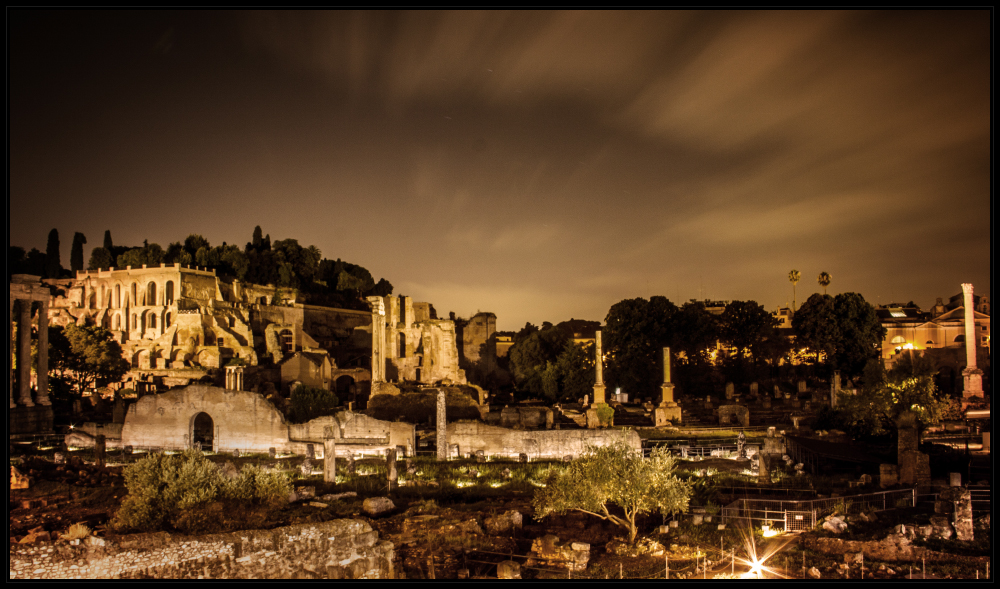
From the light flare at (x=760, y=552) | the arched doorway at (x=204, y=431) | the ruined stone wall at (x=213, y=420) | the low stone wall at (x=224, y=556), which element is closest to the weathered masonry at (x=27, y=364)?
the arched doorway at (x=204, y=431)

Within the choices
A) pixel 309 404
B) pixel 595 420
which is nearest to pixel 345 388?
pixel 309 404

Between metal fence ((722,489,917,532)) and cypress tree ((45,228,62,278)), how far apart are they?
6978 cm

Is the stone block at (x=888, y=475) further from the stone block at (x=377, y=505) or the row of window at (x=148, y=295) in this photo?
the row of window at (x=148, y=295)

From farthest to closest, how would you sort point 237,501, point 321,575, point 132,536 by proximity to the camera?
point 237,501 → point 321,575 → point 132,536

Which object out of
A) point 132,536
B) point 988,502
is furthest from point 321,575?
point 988,502

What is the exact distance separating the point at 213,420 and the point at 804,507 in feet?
68.7

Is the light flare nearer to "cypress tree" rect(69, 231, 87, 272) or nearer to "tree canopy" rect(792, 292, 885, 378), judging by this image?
"tree canopy" rect(792, 292, 885, 378)

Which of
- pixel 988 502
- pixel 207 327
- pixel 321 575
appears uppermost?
pixel 207 327

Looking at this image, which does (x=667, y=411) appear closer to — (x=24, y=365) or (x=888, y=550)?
(x=888, y=550)

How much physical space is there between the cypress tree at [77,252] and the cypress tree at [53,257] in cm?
125

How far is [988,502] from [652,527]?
7658 millimetres

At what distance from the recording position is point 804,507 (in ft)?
51.3

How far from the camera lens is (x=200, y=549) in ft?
41.3

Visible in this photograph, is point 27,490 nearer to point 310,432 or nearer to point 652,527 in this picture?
point 310,432
